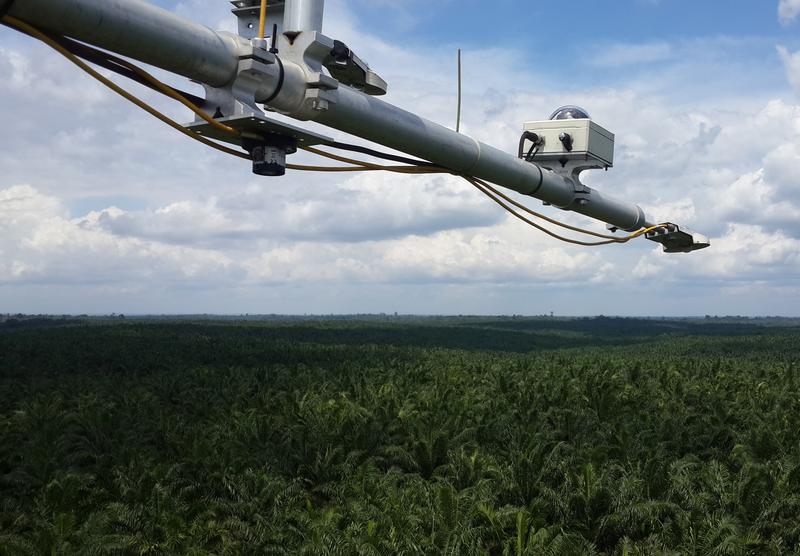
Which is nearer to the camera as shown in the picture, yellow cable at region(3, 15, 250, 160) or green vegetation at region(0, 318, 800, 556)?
yellow cable at region(3, 15, 250, 160)

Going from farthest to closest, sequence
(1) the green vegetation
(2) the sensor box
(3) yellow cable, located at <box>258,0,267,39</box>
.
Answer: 1. (1) the green vegetation
2. (2) the sensor box
3. (3) yellow cable, located at <box>258,0,267,39</box>

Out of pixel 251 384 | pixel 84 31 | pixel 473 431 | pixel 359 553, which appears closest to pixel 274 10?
pixel 84 31

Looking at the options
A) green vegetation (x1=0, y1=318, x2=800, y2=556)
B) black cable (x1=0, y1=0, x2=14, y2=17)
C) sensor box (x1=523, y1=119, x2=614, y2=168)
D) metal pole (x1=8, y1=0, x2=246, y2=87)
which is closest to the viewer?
black cable (x1=0, y1=0, x2=14, y2=17)

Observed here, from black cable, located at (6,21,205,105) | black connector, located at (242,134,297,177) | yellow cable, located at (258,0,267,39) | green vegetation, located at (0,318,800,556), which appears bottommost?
green vegetation, located at (0,318,800,556)

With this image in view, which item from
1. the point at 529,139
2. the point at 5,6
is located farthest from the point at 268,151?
the point at 529,139

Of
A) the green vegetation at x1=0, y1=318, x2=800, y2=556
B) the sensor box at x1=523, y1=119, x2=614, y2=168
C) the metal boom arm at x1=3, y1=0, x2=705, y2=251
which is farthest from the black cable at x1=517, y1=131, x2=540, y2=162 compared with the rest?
the green vegetation at x1=0, y1=318, x2=800, y2=556

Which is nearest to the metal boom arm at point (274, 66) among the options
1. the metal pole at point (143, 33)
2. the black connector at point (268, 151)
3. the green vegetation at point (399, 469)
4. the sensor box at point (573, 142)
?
the metal pole at point (143, 33)

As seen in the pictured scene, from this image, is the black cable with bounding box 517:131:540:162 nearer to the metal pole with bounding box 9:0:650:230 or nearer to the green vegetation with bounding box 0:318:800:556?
the metal pole with bounding box 9:0:650:230

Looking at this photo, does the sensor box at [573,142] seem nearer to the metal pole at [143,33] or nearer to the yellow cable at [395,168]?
the yellow cable at [395,168]
